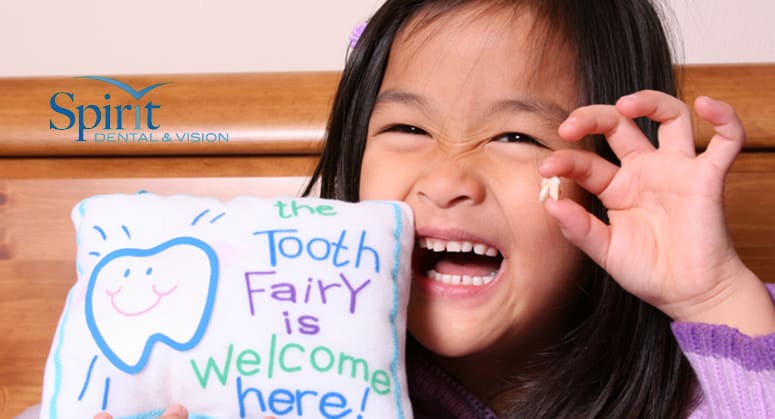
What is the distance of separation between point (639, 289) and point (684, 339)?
68mm

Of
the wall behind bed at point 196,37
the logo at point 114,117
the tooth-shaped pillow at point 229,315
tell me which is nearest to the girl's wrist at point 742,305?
the tooth-shaped pillow at point 229,315

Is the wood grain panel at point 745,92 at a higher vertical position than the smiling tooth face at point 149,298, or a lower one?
higher

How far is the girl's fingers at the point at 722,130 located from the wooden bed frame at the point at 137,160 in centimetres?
51

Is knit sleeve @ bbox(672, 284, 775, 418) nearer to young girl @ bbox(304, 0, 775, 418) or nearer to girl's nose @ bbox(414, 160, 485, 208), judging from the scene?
young girl @ bbox(304, 0, 775, 418)

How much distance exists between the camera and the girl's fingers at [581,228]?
0.87 m

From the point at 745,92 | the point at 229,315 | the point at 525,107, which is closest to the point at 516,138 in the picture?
the point at 525,107

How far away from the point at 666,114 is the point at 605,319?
0.30 meters

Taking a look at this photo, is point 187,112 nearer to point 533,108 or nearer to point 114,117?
point 114,117

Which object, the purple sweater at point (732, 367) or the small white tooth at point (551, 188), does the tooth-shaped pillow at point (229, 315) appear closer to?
the small white tooth at point (551, 188)

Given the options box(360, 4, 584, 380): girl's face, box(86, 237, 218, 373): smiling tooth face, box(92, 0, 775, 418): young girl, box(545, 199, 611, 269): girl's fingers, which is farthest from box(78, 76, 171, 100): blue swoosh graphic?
box(545, 199, 611, 269): girl's fingers

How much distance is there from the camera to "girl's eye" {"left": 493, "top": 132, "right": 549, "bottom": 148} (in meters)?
0.95

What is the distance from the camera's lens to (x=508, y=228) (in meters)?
0.92

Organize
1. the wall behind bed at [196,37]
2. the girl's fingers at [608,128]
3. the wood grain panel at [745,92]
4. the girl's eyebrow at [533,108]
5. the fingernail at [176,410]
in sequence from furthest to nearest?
the wall behind bed at [196,37], the wood grain panel at [745,92], the girl's eyebrow at [533,108], the girl's fingers at [608,128], the fingernail at [176,410]

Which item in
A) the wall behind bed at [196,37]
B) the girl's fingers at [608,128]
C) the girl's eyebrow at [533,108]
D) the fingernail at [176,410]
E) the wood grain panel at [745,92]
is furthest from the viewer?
the wall behind bed at [196,37]
